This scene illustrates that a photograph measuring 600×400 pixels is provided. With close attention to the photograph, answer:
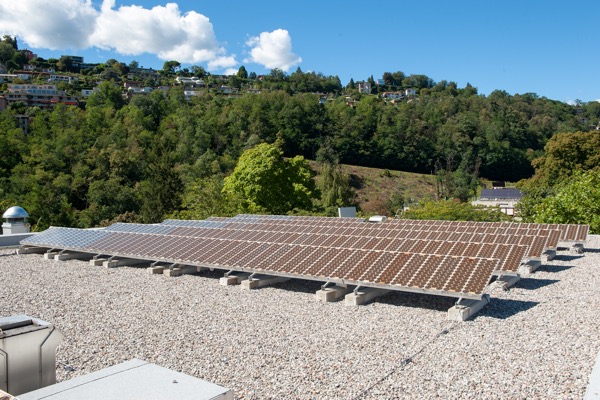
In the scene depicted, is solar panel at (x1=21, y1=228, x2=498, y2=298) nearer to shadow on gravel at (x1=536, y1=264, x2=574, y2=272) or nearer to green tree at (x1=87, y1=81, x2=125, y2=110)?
shadow on gravel at (x1=536, y1=264, x2=574, y2=272)

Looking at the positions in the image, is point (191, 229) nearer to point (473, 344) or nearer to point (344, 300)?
point (344, 300)

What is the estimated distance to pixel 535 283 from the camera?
13.7 meters

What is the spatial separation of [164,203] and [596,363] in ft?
137

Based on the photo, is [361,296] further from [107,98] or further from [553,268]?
[107,98]

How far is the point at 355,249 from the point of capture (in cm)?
1367

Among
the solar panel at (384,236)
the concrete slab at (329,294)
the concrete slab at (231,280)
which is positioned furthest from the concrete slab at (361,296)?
the solar panel at (384,236)

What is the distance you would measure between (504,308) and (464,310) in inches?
60.7

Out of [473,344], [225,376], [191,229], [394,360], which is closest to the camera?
[225,376]

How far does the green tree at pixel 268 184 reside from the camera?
42.4 metres

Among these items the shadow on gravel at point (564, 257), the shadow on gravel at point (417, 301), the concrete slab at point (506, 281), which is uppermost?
the concrete slab at point (506, 281)

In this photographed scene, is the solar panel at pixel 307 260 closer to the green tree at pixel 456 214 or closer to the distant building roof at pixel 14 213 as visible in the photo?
the distant building roof at pixel 14 213


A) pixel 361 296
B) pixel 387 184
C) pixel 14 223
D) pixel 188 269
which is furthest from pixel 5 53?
pixel 361 296

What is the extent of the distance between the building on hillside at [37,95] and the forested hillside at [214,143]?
708 inches

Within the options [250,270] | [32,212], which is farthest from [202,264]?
[32,212]
